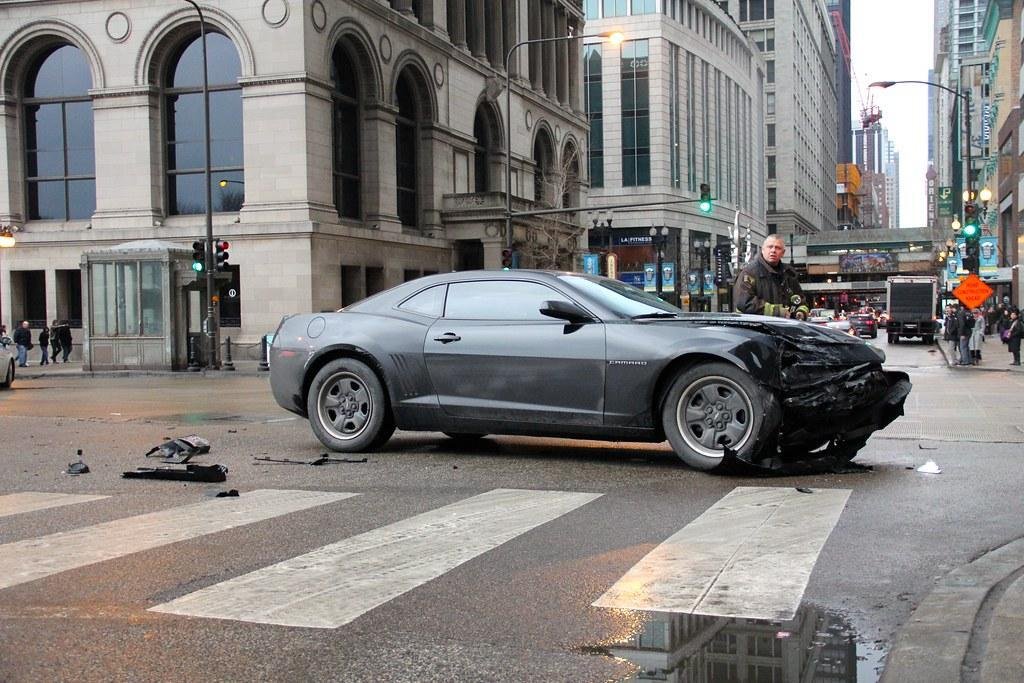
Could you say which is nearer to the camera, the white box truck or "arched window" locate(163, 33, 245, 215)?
"arched window" locate(163, 33, 245, 215)

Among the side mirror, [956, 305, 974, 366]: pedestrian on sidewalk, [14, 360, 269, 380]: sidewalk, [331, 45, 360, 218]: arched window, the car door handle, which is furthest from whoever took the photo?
[331, 45, 360, 218]: arched window

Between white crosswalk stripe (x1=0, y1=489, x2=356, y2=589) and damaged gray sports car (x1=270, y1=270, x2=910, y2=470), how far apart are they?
6.23ft

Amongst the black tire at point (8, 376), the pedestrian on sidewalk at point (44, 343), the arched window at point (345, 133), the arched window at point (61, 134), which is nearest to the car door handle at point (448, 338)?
the black tire at point (8, 376)

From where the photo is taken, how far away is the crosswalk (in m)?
4.59

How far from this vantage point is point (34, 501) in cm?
731

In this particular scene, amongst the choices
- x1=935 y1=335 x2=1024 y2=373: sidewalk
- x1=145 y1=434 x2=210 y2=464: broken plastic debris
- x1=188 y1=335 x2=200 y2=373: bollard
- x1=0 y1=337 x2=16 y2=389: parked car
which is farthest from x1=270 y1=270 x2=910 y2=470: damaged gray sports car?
x1=188 y1=335 x2=200 y2=373: bollard

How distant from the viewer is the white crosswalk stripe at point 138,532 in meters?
5.41

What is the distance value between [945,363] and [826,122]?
170 m

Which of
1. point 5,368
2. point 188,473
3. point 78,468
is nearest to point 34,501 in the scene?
point 188,473

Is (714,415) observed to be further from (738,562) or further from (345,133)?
(345,133)

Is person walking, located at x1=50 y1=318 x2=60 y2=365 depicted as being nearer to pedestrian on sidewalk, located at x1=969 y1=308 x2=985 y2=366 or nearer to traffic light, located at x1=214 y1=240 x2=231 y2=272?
traffic light, located at x1=214 y1=240 x2=231 y2=272

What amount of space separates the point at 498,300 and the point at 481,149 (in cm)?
4704

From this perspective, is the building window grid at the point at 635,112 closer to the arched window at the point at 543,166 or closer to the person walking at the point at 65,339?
the arched window at the point at 543,166

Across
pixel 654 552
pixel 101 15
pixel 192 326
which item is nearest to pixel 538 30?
pixel 101 15
